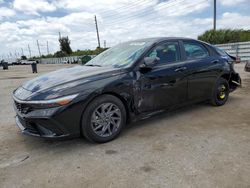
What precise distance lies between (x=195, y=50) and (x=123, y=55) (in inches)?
57.5

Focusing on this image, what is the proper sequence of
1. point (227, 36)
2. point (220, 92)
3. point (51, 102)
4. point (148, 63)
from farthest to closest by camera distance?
point (227, 36)
point (220, 92)
point (148, 63)
point (51, 102)

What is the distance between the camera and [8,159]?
119 inches

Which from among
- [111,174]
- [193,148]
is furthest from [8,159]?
[193,148]

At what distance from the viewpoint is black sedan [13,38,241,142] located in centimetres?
299

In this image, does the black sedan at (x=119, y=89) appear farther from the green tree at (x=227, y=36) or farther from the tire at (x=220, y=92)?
the green tree at (x=227, y=36)

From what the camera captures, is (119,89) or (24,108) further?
(119,89)

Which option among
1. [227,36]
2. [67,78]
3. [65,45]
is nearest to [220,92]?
[67,78]

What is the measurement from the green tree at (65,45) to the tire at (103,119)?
2352 inches

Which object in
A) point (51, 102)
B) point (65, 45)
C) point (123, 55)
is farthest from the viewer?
point (65, 45)

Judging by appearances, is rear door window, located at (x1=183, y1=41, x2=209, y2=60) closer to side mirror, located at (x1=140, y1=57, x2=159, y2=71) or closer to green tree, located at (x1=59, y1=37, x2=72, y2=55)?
side mirror, located at (x1=140, y1=57, x2=159, y2=71)

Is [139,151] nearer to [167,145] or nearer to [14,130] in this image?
[167,145]

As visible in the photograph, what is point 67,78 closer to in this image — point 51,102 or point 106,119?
point 51,102

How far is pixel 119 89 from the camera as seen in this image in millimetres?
3406

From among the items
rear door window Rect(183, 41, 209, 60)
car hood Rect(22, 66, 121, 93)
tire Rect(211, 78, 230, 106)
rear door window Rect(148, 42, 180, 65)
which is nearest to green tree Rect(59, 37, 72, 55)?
tire Rect(211, 78, 230, 106)
